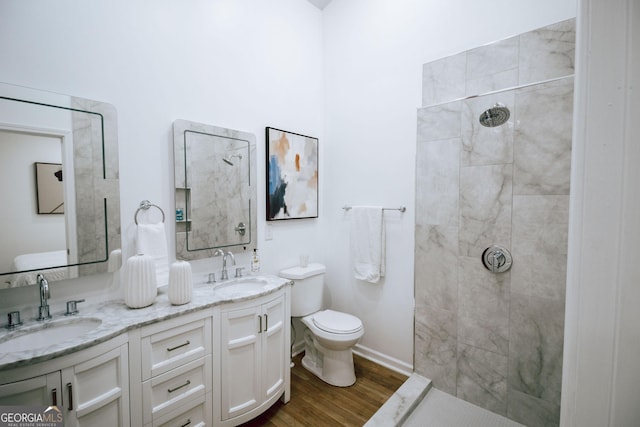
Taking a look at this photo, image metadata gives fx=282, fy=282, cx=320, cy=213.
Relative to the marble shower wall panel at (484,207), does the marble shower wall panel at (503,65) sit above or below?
above

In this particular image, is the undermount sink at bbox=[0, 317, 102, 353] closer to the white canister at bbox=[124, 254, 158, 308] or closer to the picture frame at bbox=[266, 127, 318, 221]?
the white canister at bbox=[124, 254, 158, 308]

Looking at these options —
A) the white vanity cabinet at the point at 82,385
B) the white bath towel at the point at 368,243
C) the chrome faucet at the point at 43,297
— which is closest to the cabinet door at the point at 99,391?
the white vanity cabinet at the point at 82,385

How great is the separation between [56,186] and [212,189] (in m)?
0.81

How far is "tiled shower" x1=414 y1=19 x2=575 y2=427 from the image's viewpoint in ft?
5.42

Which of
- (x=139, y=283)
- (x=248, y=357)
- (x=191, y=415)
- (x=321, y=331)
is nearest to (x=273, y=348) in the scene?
(x=248, y=357)

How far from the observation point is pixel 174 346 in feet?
4.71

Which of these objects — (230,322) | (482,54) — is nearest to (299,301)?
(230,322)

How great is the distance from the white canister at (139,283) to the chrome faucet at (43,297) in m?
0.31

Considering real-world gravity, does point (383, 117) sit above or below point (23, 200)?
above

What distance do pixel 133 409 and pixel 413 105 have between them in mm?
2564

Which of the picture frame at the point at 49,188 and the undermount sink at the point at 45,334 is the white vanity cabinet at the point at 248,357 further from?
the picture frame at the point at 49,188

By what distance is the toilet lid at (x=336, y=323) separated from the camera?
83.7 inches

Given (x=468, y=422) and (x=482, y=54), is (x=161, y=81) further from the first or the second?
(x=468, y=422)

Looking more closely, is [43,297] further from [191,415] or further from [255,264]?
[255,264]
